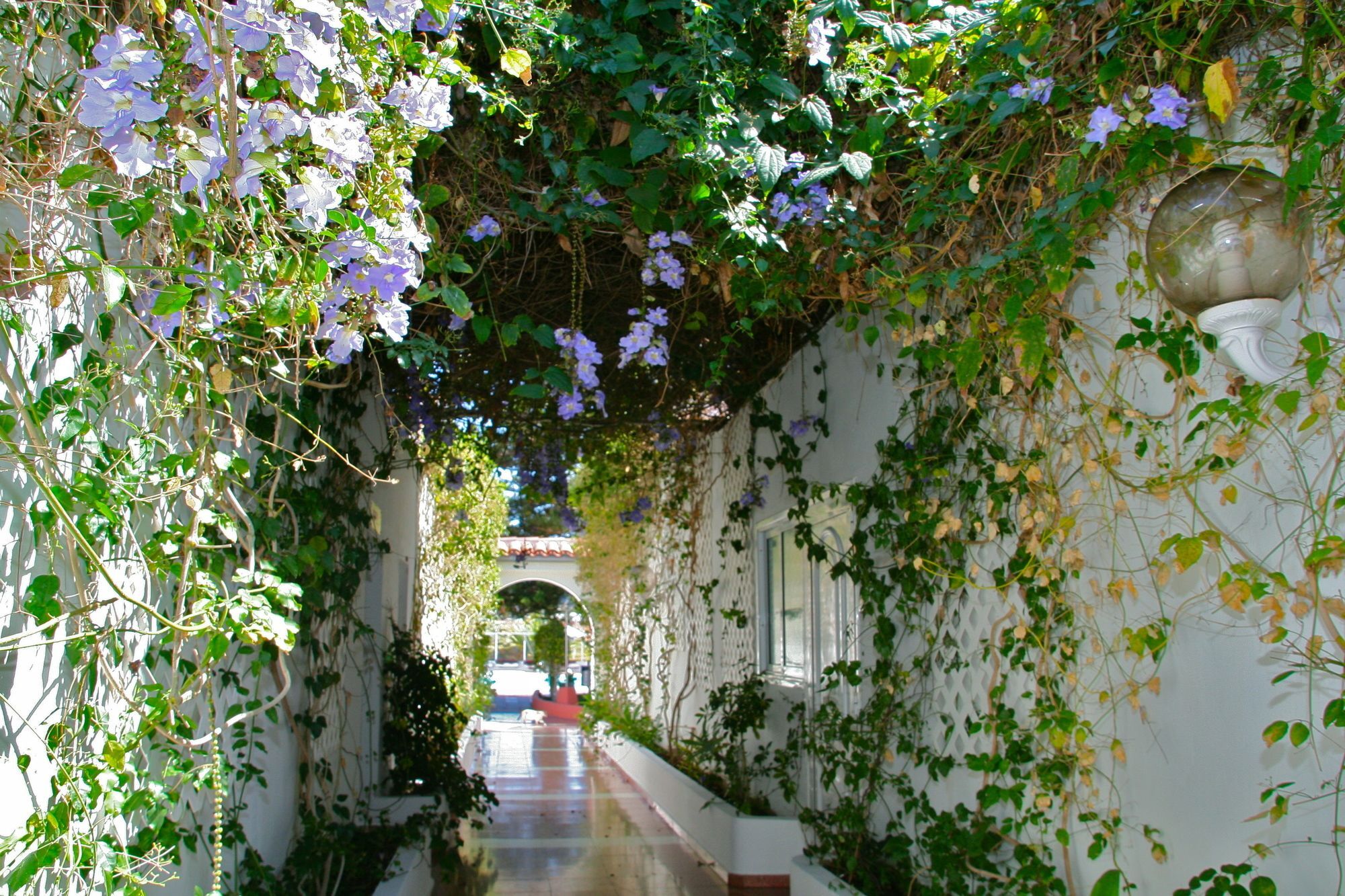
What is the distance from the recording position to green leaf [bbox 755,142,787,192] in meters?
2.77

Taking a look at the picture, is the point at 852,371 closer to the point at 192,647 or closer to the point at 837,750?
the point at 837,750

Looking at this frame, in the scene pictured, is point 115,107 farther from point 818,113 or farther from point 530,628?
point 530,628

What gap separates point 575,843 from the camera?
262 inches

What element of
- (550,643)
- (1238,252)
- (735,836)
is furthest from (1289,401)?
(550,643)

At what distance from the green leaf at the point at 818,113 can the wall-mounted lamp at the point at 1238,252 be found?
1113mm

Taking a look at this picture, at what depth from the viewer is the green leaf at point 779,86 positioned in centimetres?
281

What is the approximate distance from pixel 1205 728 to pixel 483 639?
13306 millimetres

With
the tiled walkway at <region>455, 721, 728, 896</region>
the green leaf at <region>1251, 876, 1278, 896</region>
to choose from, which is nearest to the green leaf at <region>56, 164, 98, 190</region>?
the green leaf at <region>1251, 876, 1278, 896</region>

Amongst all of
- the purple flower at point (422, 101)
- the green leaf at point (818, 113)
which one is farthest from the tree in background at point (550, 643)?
the purple flower at point (422, 101)

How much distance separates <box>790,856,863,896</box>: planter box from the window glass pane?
1196 mm

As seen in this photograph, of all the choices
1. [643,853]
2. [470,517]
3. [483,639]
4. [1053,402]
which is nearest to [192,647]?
[1053,402]

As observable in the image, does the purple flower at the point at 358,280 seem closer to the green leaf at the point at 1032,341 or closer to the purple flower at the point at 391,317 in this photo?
the purple flower at the point at 391,317

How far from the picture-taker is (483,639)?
14.9m

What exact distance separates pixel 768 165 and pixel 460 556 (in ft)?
27.2
